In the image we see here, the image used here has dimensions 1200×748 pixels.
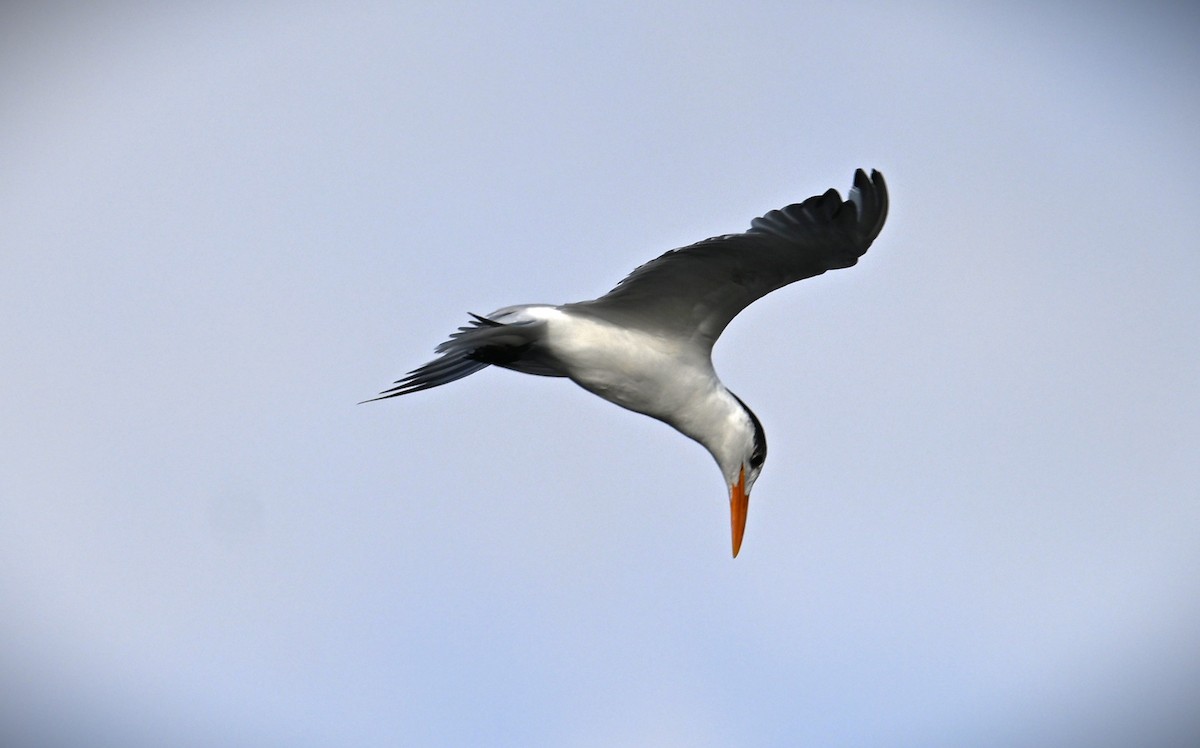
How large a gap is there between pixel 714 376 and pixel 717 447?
1.42 feet

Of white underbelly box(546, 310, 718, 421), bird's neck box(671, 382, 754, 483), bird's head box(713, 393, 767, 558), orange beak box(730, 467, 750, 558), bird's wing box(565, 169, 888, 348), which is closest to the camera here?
bird's wing box(565, 169, 888, 348)

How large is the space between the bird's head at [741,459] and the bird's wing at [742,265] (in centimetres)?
50

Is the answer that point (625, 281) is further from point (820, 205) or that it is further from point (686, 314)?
point (820, 205)

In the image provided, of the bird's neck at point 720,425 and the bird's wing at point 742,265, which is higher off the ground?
the bird's wing at point 742,265

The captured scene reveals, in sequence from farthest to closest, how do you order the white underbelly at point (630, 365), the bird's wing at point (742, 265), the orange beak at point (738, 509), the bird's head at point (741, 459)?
the orange beak at point (738, 509) → the bird's head at point (741, 459) → the white underbelly at point (630, 365) → the bird's wing at point (742, 265)

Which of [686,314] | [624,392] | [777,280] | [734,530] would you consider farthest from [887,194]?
[734,530]

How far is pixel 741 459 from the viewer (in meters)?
7.51

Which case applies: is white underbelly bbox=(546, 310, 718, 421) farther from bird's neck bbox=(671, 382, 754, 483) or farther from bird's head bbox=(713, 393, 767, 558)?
bird's head bbox=(713, 393, 767, 558)

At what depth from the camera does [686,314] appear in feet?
23.4

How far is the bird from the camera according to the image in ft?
21.2

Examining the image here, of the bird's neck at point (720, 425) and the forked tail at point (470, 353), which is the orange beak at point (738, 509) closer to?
the bird's neck at point (720, 425)

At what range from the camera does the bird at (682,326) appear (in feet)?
21.2

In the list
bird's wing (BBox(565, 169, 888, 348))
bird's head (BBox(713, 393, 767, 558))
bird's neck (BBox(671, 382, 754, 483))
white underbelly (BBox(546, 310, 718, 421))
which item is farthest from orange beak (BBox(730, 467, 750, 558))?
bird's wing (BBox(565, 169, 888, 348))

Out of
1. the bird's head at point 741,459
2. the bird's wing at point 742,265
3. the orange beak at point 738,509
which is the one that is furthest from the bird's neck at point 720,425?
the bird's wing at point 742,265
